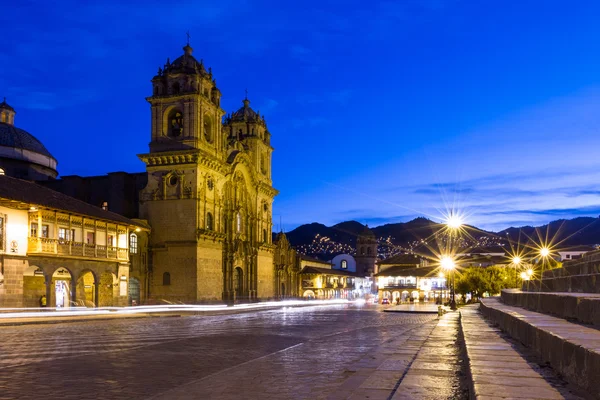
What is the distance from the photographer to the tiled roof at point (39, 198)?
3398 centimetres

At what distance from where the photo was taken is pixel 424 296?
88.8 metres

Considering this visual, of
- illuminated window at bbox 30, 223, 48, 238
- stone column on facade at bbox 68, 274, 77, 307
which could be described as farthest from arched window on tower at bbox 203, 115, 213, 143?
illuminated window at bbox 30, 223, 48, 238

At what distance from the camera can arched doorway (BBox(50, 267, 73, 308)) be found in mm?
42844

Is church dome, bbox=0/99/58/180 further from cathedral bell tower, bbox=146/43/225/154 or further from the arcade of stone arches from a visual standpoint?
the arcade of stone arches

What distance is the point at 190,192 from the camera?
2096 inches

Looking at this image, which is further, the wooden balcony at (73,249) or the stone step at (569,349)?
the wooden balcony at (73,249)

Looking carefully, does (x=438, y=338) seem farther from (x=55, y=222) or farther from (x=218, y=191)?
(x=218, y=191)

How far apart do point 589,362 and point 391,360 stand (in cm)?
874

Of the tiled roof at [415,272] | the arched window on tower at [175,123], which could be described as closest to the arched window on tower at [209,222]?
the arched window on tower at [175,123]

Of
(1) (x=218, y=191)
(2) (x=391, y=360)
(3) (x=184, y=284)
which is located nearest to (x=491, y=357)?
(2) (x=391, y=360)

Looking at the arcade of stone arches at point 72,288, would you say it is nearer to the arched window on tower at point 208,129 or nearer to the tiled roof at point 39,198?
the tiled roof at point 39,198

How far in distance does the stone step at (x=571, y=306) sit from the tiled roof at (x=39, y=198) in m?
29.5

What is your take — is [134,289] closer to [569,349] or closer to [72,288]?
[72,288]

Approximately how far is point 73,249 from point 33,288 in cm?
492
